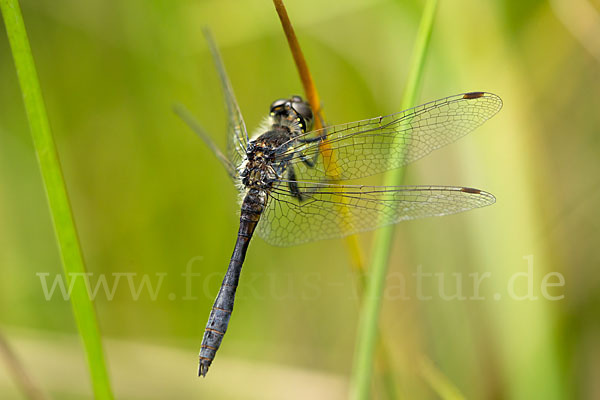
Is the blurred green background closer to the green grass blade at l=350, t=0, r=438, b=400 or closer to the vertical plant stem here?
the vertical plant stem

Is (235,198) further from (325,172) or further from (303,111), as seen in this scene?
(325,172)

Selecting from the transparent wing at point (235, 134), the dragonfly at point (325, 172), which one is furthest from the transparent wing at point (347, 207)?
the transparent wing at point (235, 134)

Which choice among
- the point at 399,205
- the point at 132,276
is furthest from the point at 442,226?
the point at 132,276

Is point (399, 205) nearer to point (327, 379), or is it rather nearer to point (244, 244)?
point (244, 244)

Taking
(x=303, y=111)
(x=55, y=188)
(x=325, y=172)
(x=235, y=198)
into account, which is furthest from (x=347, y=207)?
(x=235, y=198)

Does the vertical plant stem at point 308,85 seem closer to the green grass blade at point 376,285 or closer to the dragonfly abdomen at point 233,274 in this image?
the green grass blade at point 376,285

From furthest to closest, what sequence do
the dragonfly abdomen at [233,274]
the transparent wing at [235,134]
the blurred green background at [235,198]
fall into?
the blurred green background at [235,198]
the transparent wing at [235,134]
the dragonfly abdomen at [233,274]

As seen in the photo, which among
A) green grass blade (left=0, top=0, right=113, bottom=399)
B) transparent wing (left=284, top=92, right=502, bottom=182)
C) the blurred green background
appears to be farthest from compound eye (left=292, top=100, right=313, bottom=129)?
green grass blade (left=0, top=0, right=113, bottom=399)
